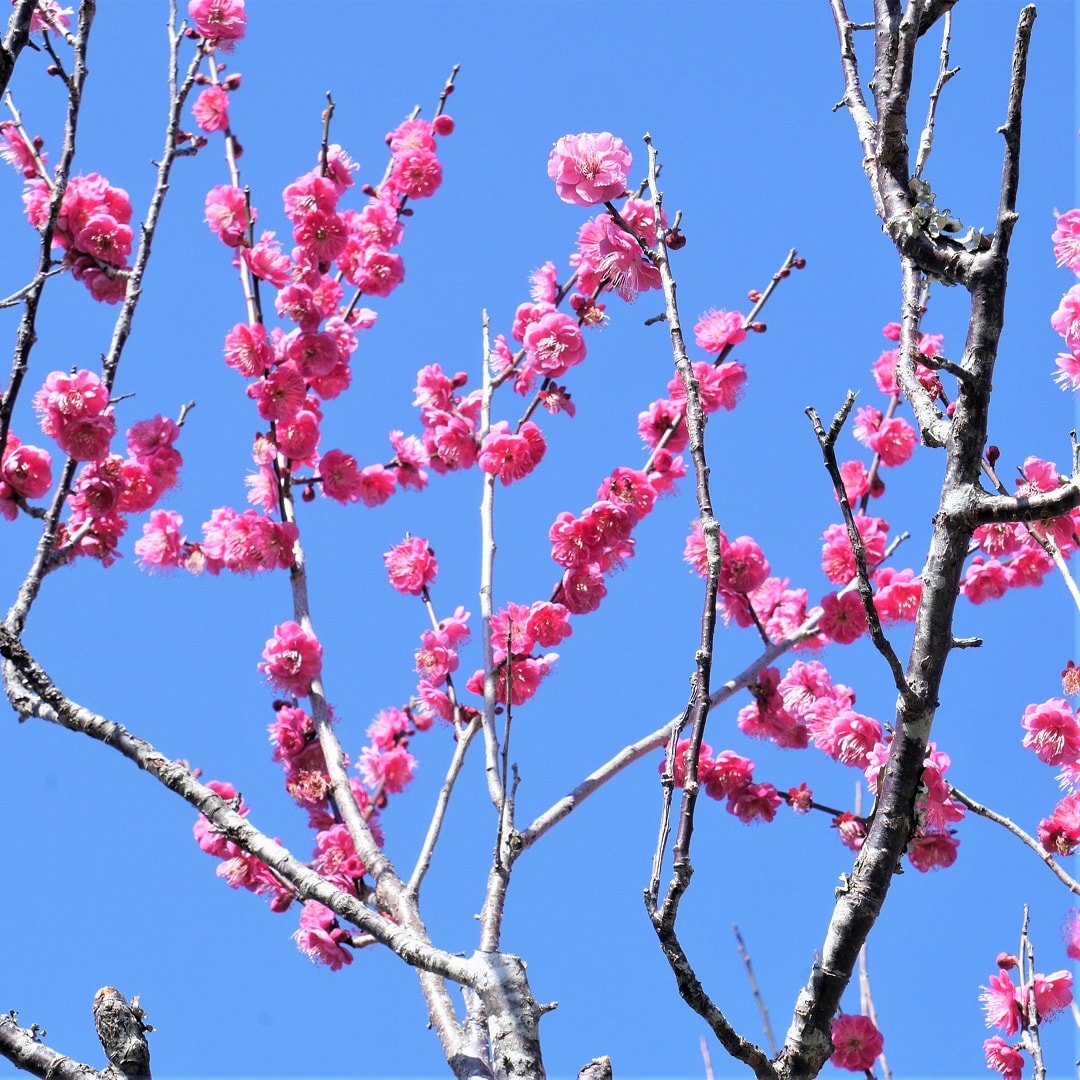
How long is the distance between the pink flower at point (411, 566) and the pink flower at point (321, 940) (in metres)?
1.25

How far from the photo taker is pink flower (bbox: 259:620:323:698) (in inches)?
153

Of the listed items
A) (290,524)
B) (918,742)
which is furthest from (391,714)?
(918,742)

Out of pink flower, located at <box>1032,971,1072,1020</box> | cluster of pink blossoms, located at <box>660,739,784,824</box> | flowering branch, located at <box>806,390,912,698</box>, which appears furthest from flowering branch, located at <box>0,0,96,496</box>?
pink flower, located at <box>1032,971,1072,1020</box>

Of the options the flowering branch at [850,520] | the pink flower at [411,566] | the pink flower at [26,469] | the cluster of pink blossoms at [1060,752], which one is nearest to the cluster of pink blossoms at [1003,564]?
the cluster of pink blossoms at [1060,752]

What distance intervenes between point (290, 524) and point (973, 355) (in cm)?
280

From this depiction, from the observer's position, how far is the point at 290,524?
423 centimetres

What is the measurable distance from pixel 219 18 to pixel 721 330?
2.40 m

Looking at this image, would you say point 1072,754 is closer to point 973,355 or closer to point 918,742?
point 918,742

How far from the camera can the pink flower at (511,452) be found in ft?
13.4

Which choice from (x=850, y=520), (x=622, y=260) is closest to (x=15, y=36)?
(x=622, y=260)

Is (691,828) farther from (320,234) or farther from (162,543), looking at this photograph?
(320,234)

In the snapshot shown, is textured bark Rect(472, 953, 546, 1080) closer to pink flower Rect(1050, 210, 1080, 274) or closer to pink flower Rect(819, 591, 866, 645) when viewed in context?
pink flower Rect(819, 591, 866, 645)

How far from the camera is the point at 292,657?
3908mm

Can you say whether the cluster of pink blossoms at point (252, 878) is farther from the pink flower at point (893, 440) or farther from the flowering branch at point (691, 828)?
the pink flower at point (893, 440)
